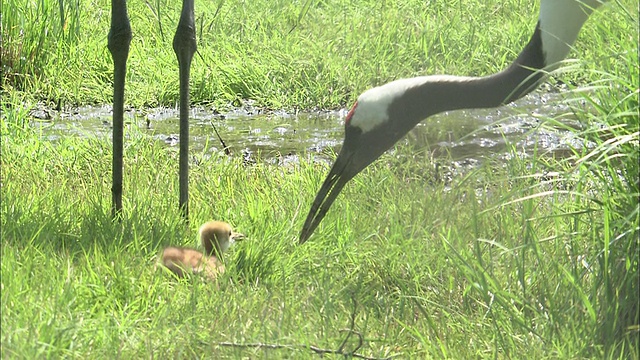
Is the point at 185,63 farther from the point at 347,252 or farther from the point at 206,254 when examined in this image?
the point at 347,252

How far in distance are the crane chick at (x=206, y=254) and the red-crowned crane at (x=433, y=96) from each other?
0.30m

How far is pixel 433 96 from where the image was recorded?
403cm

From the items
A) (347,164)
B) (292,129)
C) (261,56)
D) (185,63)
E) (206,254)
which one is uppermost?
(185,63)

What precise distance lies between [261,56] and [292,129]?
2.81 feet

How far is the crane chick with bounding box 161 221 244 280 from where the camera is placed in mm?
3705

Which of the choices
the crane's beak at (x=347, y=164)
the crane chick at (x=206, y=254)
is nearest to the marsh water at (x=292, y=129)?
the crane's beak at (x=347, y=164)

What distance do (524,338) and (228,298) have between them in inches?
34.0

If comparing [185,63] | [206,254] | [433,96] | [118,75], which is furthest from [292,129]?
[206,254]

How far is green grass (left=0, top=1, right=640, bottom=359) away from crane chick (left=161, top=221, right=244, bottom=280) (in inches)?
2.0

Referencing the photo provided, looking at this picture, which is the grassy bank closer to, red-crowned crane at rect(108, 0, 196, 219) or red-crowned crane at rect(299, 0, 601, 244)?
red-crowned crane at rect(108, 0, 196, 219)

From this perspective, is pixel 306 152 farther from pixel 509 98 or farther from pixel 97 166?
pixel 509 98

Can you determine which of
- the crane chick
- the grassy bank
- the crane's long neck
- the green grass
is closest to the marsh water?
the grassy bank

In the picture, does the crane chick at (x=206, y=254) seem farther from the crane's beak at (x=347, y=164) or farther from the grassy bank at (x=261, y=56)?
the grassy bank at (x=261, y=56)

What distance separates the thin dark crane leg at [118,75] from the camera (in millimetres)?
4363
